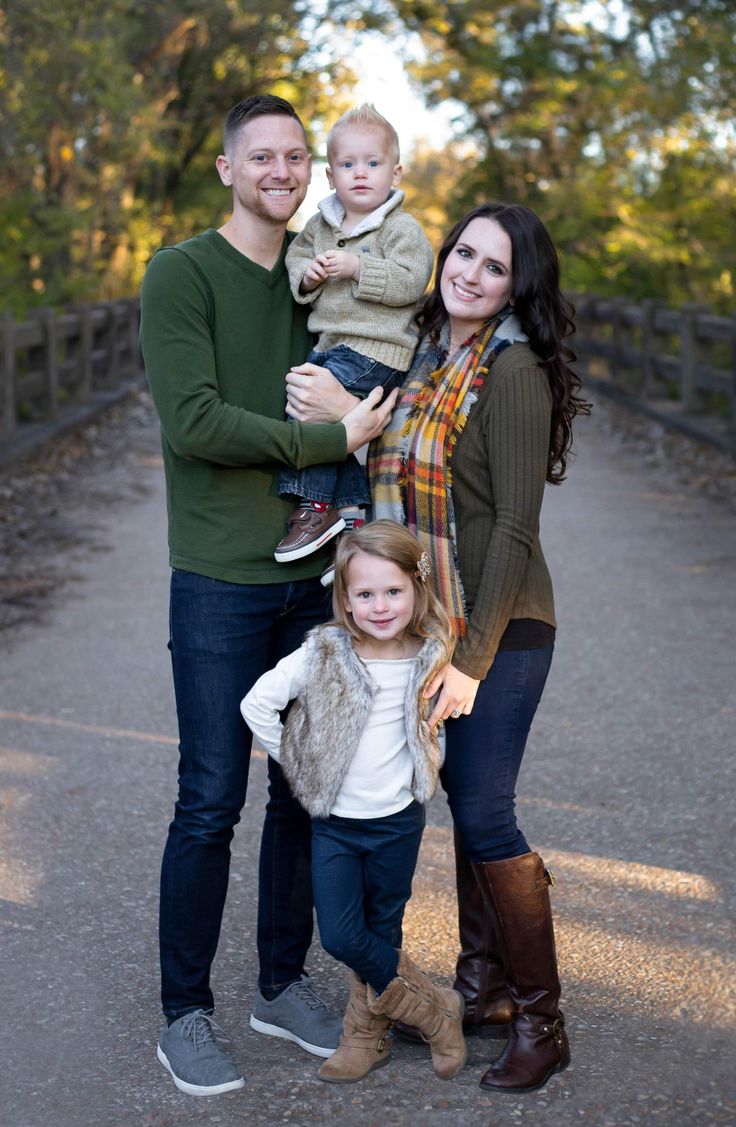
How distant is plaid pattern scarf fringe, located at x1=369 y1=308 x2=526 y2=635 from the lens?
321 centimetres

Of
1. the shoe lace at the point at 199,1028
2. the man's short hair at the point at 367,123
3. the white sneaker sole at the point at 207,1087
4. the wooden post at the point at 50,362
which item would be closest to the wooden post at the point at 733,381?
the wooden post at the point at 50,362

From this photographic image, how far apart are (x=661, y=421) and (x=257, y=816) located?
433 inches

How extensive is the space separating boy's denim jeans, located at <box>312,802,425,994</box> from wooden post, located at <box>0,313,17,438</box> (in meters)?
9.71

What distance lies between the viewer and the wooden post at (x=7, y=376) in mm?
12352

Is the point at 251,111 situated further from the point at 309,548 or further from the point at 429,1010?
the point at 429,1010

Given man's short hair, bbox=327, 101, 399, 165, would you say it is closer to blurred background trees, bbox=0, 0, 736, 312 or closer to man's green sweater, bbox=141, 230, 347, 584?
man's green sweater, bbox=141, 230, 347, 584

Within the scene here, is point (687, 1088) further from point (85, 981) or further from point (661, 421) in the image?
point (661, 421)

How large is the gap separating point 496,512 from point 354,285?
0.66m

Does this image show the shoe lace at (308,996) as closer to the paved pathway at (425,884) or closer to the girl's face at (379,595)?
the paved pathway at (425,884)

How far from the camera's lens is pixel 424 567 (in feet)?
10.6

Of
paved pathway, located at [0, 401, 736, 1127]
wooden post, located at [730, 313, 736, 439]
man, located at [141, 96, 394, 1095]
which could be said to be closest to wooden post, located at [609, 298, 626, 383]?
wooden post, located at [730, 313, 736, 439]

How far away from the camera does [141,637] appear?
7457 millimetres

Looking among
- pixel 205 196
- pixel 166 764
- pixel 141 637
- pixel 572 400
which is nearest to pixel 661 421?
pixel 141 637

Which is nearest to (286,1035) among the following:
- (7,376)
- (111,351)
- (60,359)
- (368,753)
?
(368,753)
